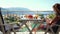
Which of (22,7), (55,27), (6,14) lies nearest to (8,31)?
(55,27)

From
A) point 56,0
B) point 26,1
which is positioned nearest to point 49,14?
point 56,0

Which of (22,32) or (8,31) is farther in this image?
(22,32)

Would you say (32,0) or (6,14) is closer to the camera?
(6,14)

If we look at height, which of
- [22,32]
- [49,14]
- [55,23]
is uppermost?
[55,23]

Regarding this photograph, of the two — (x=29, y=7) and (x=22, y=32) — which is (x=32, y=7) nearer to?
(x=29, y=7)

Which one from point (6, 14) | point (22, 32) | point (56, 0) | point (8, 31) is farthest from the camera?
point (56, 0)

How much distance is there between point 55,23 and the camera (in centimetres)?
392

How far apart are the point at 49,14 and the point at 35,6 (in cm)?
238

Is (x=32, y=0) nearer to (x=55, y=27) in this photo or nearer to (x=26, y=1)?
(x=26, y=1)

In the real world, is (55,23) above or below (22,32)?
above

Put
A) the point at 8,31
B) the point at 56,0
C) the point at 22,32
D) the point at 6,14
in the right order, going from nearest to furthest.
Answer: the point at 8,31 → the point at 22,32 → the point at 6,14 → the point at 56,0

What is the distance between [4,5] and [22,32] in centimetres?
297

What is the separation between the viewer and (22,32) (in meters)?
5.96

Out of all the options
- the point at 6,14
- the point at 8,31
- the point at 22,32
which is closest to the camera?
the point at 8,31
